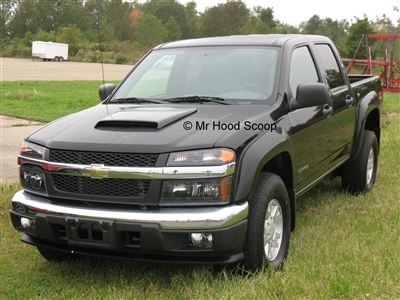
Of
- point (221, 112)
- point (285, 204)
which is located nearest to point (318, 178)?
point (285, 204)

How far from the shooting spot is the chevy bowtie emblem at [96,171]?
10.7 feet

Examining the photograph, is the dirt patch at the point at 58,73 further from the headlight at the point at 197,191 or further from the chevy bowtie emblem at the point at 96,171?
the headlight at the point at 197,191

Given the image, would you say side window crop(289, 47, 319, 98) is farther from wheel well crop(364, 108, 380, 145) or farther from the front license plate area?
the front license plate area

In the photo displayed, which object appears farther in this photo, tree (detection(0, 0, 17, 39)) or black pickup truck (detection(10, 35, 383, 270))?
tree (detection(0, 0, 17, 39))

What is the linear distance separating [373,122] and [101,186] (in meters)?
4.30

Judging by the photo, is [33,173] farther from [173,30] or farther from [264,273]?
[173,30]

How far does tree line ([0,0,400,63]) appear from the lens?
64.8 m

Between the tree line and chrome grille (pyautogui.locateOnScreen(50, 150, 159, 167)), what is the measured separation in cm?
5182

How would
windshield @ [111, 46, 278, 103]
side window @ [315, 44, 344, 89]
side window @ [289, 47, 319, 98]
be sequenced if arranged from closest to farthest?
1. windshield @ [111, 46, 278, 103]
2. side window @ [289, 47, 319, 98]
3. side window @ [315, 44, 344, 89]

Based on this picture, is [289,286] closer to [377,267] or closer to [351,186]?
[377,267]

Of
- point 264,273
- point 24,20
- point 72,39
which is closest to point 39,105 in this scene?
point 264,273

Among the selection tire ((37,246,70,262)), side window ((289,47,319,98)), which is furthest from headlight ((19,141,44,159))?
side window ((289,47,319,98))

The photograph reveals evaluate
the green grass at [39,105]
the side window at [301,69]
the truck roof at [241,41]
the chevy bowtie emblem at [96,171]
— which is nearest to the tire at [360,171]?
the side window at [301,69]

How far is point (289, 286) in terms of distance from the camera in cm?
341
